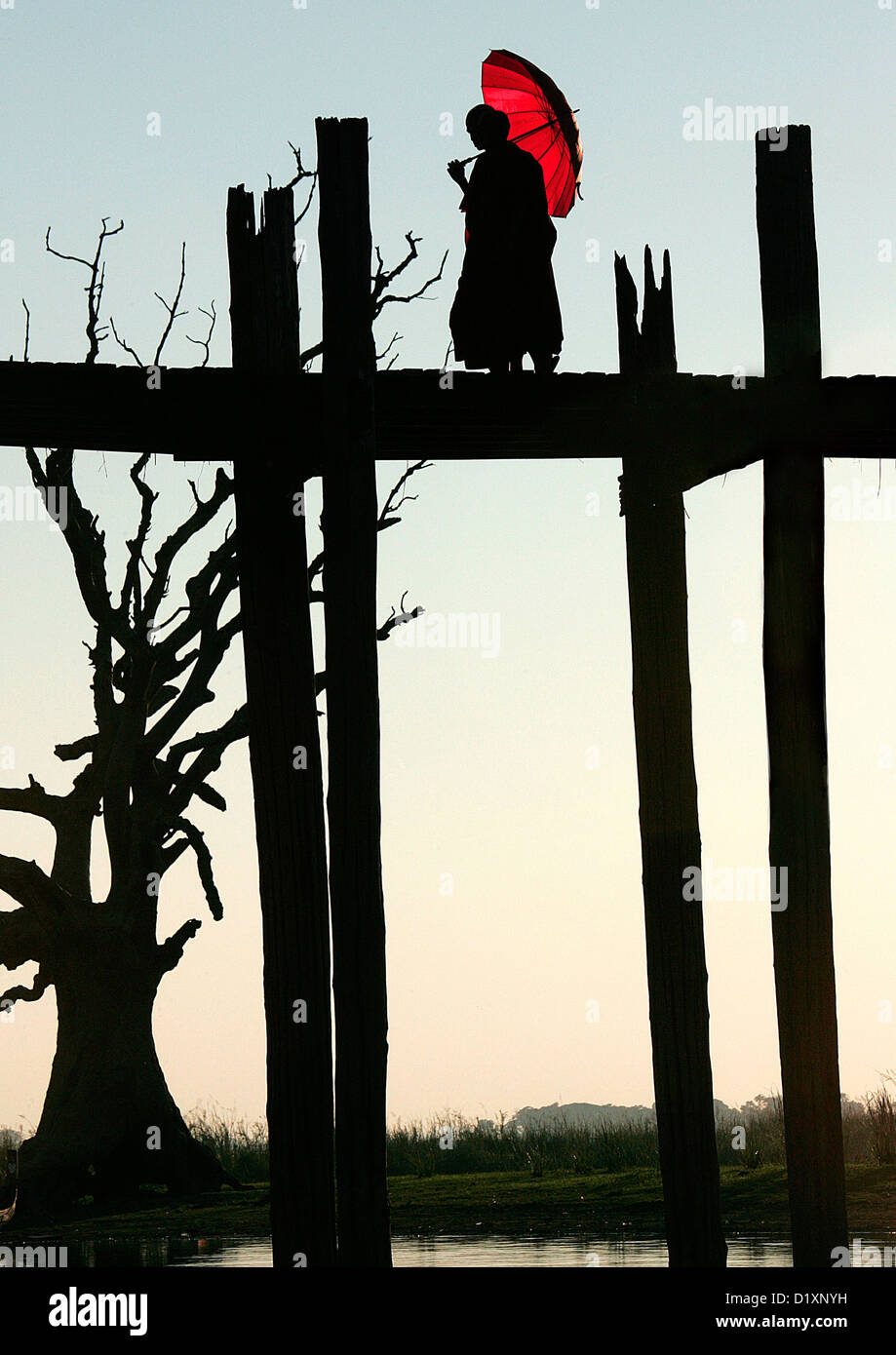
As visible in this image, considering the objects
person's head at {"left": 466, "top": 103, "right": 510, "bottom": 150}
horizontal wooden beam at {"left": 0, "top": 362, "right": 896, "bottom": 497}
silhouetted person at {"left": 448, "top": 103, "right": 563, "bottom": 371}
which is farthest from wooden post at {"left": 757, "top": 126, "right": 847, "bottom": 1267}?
person's head at {"left": 466, "top": 103, "right": 510, "bottom": 150}

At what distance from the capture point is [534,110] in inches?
319

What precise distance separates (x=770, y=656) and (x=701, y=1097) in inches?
61.6

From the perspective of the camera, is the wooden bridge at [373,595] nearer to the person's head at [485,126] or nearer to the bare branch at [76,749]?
the person's head at [485,126]

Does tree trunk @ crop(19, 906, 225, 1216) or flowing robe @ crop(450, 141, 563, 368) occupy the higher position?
flowing robe @ crop(450, 141, 563, 368)

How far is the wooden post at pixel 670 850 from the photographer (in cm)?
575

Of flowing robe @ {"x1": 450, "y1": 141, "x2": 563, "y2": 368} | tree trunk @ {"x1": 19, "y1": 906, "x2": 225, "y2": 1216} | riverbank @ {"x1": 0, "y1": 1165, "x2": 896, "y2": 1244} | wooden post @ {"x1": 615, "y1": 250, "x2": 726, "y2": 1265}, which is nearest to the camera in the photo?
wooden post @ {"x1": 615, "y1": 250, "x2": 726, "y2": 1265}

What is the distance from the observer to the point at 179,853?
19344 millimetres

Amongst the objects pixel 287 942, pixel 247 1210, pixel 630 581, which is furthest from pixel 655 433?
pixel 247 1210

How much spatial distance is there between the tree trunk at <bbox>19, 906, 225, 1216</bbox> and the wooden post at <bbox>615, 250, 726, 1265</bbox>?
42.1 ft

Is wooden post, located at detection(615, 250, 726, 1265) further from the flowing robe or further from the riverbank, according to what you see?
the riverbank

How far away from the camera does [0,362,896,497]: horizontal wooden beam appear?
19.1ft

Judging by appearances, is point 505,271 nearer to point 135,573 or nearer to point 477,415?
point 477,415

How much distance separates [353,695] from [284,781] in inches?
14.4

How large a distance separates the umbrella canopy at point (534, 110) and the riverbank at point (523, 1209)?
6.51 m
